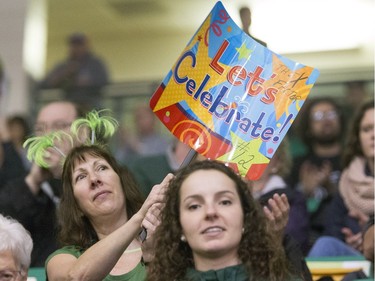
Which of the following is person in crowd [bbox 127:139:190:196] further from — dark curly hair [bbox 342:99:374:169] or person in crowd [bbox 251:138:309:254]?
dark curly hair [bbox 342:99:374:169]

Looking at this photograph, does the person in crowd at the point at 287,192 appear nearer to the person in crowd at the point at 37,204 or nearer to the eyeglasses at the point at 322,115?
the person in crowd at the point at 37,204

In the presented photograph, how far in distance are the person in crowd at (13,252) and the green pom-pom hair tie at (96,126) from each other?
21.9 inches

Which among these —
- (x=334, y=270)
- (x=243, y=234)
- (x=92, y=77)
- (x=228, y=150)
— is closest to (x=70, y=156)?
(x=228, y=150)

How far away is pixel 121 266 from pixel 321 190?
2881mm

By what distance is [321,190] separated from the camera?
7141 millimetres

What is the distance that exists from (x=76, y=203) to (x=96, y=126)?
427 millimetres

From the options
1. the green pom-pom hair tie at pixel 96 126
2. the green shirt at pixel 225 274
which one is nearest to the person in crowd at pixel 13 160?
the green pom-pom hair tie at pixel 96 126

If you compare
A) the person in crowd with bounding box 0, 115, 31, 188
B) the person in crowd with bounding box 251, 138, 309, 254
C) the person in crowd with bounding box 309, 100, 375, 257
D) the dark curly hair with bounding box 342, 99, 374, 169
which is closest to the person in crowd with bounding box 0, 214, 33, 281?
the person in crowd with bounding box 251, 138, 309, 254

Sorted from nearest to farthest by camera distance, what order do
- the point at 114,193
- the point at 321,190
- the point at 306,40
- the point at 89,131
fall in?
the point at 114,193
the point at 89,131
the point at 321,190
the point at 306,40

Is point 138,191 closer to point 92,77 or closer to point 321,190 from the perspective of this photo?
point 321,190

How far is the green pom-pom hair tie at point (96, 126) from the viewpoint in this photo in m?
4.86

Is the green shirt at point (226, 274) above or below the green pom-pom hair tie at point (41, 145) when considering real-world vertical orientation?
below

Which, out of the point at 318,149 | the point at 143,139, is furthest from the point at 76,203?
the point at 143,139

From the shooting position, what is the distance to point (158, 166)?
6.23m
